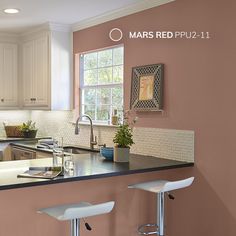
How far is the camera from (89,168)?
3.04 meters

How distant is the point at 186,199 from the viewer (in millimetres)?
3393

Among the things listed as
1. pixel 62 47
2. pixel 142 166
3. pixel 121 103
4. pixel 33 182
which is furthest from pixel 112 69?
pixel 33 182

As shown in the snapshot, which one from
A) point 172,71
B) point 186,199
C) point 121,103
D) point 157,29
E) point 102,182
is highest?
point 157,29

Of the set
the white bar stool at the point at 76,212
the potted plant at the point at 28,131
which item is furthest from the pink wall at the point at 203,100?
the potted plant at the point at 28,131

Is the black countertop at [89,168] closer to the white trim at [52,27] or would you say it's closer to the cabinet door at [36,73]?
the cabinet door at [36,73]

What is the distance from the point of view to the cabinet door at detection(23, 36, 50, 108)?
492 cm

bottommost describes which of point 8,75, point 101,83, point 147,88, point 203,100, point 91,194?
point 91,194

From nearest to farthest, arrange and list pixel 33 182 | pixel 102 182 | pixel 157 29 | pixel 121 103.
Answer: pixel 33 182 < pixel 102 182 < pixel 157 29 < pixel 121 103

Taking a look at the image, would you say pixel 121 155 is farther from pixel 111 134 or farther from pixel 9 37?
pixel 9 37

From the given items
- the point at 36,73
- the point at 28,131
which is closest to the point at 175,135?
the point at 36,73

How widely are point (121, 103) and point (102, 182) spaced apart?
1.38m

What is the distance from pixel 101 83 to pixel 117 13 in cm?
88

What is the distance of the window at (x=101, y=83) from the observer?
4320 millimetres

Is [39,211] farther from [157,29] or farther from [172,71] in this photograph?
[157,29]
